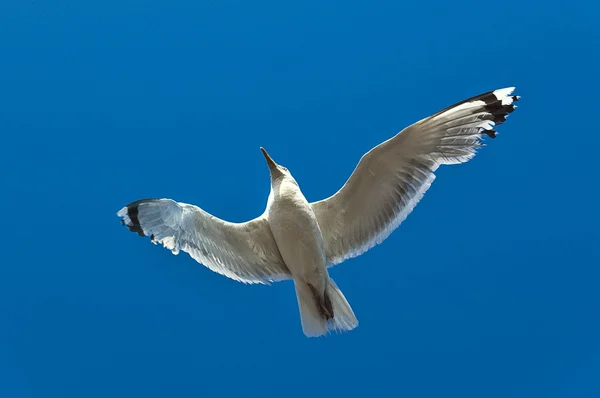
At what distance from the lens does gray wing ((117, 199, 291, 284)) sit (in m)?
3.99

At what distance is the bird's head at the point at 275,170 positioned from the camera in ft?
14.1

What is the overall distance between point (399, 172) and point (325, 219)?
0.52 m

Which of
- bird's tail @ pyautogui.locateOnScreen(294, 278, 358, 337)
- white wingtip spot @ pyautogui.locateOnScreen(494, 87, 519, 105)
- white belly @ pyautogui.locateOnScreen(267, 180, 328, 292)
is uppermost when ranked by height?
white wingtip spot @ pyautogui.locateOnScreen(494, 87, 519, 105)

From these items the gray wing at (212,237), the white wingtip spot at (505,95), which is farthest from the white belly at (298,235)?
the white wingtip spot at (505,95)

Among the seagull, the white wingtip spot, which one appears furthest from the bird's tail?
the white wingtip spot

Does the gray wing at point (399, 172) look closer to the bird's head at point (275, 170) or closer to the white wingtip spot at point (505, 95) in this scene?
the white wingtip spot at point (505, 95)

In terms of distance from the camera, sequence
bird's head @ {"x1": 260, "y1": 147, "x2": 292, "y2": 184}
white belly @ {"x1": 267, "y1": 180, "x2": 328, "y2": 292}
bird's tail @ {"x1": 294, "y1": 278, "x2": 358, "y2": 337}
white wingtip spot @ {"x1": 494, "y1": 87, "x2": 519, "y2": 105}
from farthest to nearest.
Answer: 1. bird's head @ {"x1": 260, "y1": 147, "x2": 292, "y2": 184}
2. bird's tail @ {"x1": 294, "y1": 278, "x2": 358, "y2": 337}
3. white belly @ {"x1": 267, "y1": 180, "x2": 328, "y2": 292}
4. white wingtip spot @ {"x1": 494, "y1": 87, "x2": 519, "y2": 105}

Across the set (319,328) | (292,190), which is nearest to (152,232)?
(292,190)

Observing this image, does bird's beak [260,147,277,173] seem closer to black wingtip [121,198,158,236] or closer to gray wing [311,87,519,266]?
gray wing [311,87,519,266]

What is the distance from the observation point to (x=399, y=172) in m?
4.13

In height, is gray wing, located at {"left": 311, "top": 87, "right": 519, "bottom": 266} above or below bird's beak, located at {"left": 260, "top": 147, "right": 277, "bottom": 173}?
below

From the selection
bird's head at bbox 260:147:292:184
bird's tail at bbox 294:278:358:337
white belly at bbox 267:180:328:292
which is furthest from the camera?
bird's head at bbox 260:147:292:184

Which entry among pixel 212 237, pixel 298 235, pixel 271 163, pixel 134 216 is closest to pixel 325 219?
pixel 298 235

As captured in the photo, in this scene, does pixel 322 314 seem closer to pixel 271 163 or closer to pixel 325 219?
pixel 325 219
